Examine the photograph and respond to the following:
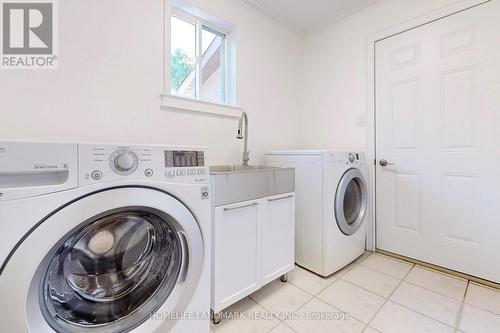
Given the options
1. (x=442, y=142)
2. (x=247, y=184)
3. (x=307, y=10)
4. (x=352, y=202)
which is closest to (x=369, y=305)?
(x=352, y=202)

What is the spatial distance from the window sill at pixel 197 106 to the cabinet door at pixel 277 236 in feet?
2.76

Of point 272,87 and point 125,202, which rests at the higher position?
point 272,87

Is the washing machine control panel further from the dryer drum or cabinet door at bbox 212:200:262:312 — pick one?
cabinet door at bbox 212:200:262:312

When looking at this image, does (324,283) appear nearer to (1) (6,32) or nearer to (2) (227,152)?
(2) (227,152)

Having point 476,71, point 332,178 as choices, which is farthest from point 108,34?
point 476,71

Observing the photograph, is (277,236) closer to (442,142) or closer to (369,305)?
(369,305)

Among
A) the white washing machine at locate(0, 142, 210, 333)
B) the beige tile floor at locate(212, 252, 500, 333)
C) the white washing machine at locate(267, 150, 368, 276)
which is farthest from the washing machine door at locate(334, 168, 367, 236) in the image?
the white washing machine at locate(0, 142, 210, 333)

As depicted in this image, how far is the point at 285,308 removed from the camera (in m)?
1.30

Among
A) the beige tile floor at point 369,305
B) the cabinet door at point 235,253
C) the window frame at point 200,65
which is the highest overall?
the window frame at point 200,65

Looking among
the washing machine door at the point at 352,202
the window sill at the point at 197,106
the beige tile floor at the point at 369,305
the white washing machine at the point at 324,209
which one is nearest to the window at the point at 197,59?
the window sill at the point at 197,106

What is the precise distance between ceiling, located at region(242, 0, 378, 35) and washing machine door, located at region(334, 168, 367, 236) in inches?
59.4

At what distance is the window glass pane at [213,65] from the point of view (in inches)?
75.2

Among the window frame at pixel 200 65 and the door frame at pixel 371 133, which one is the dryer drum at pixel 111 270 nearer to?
the window frame at pixel 200 65

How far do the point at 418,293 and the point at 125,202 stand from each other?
5.85 ft
